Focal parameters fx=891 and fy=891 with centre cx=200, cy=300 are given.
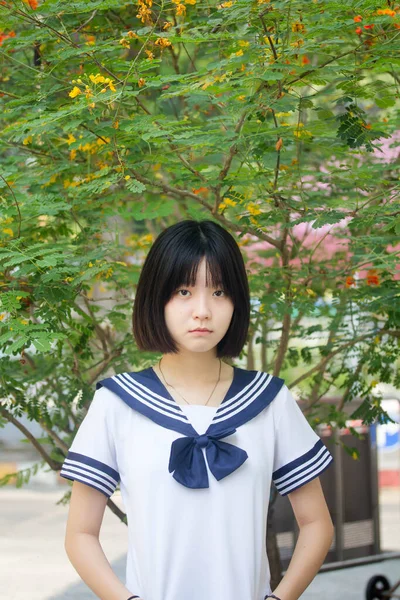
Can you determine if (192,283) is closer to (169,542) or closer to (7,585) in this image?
(169,542)

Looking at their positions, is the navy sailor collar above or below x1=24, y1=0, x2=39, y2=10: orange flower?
below

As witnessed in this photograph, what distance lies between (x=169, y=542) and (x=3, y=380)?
117 cm

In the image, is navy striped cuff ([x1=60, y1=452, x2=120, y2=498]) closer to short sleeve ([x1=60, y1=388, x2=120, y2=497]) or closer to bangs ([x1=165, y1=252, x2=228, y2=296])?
short sleeve ([x1=60, y1=388, x2=120, y2=497])

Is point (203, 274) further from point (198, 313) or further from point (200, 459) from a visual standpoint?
point (200, 459)

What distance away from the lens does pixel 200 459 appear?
1606mm

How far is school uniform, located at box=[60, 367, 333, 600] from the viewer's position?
5.21 feet

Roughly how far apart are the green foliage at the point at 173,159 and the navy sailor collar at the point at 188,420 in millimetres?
399

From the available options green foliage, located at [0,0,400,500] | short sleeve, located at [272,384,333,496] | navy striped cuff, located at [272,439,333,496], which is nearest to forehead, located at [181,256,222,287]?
short sleeve, located at [272,384,333,496]

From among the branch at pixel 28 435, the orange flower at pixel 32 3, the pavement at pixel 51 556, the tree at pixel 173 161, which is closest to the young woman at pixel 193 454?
the tree at pixel 173 161

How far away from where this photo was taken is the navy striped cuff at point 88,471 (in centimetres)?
163

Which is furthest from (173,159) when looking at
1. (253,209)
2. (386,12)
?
(386,12)

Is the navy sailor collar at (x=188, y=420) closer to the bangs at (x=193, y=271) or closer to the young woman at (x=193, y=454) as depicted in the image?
the young woman at (x=193, y=454)

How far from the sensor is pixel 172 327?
169 cm

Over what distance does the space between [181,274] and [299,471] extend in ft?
1.44
